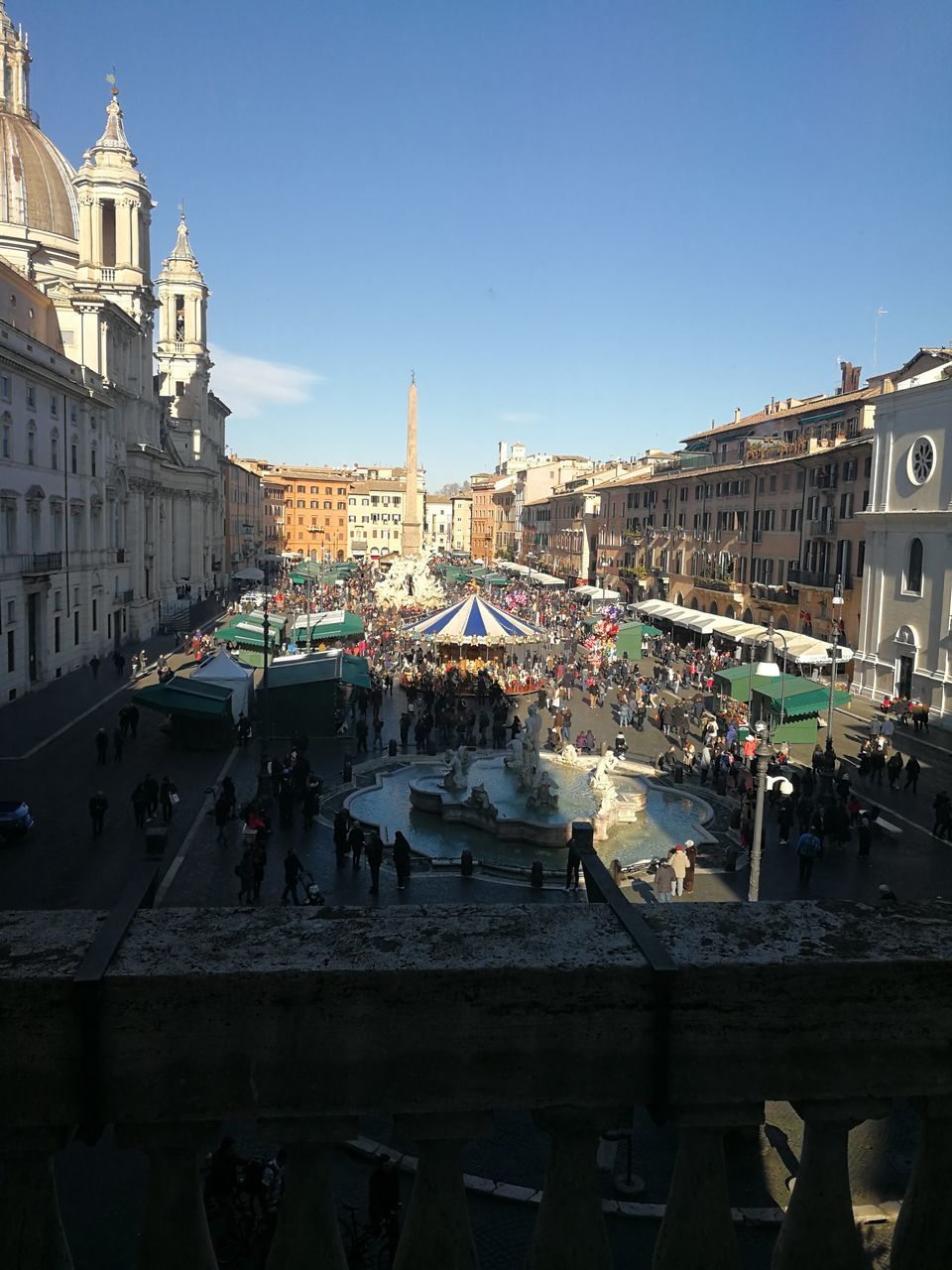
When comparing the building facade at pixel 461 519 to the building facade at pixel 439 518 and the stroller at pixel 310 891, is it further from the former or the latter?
the stroller at pixel 310 891

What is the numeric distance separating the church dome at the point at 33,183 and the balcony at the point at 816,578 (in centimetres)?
4525

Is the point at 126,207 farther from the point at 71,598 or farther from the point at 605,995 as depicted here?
the point at 605,995

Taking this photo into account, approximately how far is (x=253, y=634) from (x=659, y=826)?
2247 centimetres

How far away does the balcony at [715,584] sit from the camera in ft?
167

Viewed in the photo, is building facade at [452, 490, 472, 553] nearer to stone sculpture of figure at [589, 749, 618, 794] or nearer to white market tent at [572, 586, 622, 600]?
white market tent at [572, 586, 622, 600]

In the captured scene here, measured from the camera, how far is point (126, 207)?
50125 mm

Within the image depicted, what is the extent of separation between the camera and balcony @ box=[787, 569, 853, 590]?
40.0m

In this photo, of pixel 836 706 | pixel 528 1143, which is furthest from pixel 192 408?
pixel 528 1143

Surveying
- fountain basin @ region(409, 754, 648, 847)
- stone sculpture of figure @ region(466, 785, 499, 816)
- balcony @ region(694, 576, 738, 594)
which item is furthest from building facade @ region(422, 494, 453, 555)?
stone sculpture of figure @ region(466, 785, 499, 816)

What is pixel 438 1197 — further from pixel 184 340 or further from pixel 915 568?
pixel 184 340

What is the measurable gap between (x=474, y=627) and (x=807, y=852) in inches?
809

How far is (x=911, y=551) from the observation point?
3441cm

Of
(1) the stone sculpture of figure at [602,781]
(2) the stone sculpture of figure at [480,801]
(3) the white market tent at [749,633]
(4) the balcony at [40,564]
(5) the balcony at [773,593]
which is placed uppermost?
(4) the balcony at [40,564]


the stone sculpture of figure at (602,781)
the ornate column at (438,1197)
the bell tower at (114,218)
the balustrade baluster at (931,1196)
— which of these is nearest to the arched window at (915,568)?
the stone sculpture of figure at (602,781)
